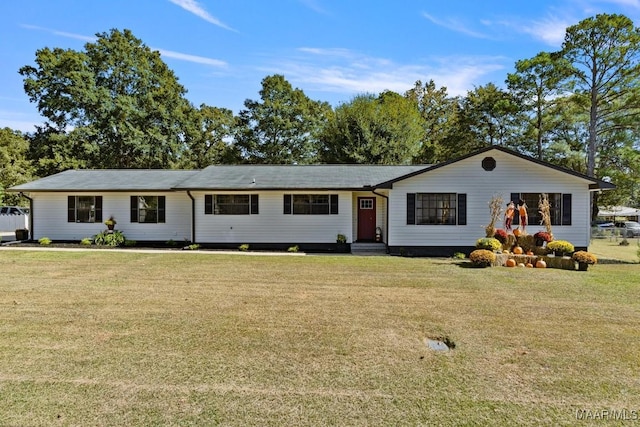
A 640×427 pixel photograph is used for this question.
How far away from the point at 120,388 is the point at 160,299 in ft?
11.9

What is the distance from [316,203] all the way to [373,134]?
17.1m

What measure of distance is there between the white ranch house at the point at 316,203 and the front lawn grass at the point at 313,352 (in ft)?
17.9

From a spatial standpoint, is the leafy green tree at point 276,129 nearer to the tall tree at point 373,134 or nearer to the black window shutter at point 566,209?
the tall tree at point 373,134

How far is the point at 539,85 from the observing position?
1131 inches

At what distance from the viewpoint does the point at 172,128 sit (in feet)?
101

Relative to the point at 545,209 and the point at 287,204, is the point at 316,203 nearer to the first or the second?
the point at 287,204

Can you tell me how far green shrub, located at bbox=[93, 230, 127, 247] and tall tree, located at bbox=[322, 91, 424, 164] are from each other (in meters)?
19.0

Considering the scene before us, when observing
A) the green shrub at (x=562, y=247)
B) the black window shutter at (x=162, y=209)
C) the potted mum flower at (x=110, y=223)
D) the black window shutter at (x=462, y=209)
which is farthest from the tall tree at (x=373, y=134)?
the green shrub at (x=562, y=247)

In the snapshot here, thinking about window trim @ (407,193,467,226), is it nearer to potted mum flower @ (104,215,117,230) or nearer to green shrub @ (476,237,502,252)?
green shrub @ (476,237,502,252)

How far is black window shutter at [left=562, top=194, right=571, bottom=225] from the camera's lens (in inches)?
549

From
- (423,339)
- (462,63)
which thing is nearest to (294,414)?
(423,339)

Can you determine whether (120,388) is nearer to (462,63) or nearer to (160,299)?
(160,299)

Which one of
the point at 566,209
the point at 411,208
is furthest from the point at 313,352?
the point at 566,209

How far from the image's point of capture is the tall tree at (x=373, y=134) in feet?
101
